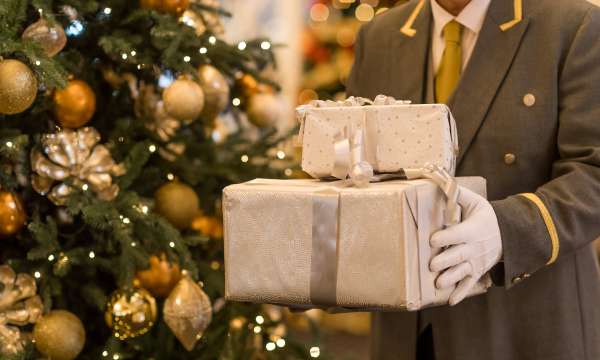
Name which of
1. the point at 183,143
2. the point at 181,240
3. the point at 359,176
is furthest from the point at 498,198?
the point at 183,143

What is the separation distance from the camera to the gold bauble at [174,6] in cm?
198

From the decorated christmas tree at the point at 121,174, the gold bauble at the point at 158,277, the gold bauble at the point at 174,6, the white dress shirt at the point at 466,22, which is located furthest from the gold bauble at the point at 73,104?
the white dress shirt at the point at 466,22

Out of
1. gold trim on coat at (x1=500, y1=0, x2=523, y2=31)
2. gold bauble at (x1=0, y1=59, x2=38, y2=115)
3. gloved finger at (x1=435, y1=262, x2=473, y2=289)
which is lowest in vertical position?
gloved finger at (x1=435, y1=262, x2=473, y2=289)

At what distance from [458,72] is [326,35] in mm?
3147

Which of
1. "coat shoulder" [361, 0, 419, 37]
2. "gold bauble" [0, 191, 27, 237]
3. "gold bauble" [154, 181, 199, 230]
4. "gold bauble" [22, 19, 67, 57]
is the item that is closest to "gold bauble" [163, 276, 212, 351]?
"gold bauble" [154, 181, 199, 230]

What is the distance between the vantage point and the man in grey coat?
1432 mm

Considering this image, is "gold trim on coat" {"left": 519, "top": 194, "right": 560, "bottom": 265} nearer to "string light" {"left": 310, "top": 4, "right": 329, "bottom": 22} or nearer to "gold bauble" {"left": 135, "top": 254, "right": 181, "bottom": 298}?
"gold bauble" {"left": 135, "top": 254, "right": 181, "bottom": 298}

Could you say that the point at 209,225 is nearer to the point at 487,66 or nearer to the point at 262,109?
the point at 262,109

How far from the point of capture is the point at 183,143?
2.17m

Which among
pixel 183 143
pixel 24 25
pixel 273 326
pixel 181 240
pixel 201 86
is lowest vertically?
pixel 273 326

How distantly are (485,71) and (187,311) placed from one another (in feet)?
2.92

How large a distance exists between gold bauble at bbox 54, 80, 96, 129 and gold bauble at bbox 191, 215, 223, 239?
1.59ft

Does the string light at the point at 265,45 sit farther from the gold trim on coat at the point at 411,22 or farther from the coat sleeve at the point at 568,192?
the coat sleeve at the point at 568,192

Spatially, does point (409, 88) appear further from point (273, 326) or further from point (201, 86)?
point (273, 326)
